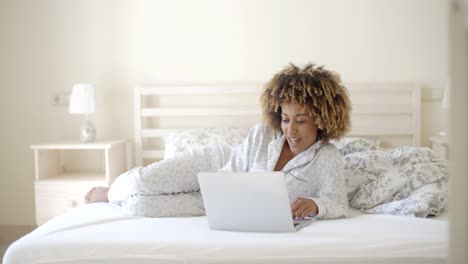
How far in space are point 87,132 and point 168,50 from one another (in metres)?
0.68

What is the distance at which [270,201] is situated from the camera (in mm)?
1566

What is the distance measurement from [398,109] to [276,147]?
4.61 feet

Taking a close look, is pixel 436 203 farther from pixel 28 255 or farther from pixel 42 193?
pixel 42 193

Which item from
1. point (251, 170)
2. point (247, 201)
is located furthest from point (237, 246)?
point (251, 170)

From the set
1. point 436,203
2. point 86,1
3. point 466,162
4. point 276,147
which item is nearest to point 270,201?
point 276,147

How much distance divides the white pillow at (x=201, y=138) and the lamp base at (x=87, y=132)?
0.43 meters

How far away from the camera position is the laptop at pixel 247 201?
1552 millimetres

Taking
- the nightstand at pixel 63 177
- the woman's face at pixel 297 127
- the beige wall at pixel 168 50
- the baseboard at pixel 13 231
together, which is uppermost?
the beige wall at pixel 168 50

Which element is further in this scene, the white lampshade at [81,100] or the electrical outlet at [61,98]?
Result: the electrical outlet at [61,98]

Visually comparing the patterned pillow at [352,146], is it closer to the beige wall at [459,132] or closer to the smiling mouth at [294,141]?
the smiling mouth at [294,141]

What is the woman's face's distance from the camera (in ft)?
6.24

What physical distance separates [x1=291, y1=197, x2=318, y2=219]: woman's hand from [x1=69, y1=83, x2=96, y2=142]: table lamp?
168 cm

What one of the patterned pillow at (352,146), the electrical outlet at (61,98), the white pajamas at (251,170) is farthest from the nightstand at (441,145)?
the electrical outlet at (61,98)

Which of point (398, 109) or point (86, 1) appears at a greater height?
point (86, 1)
